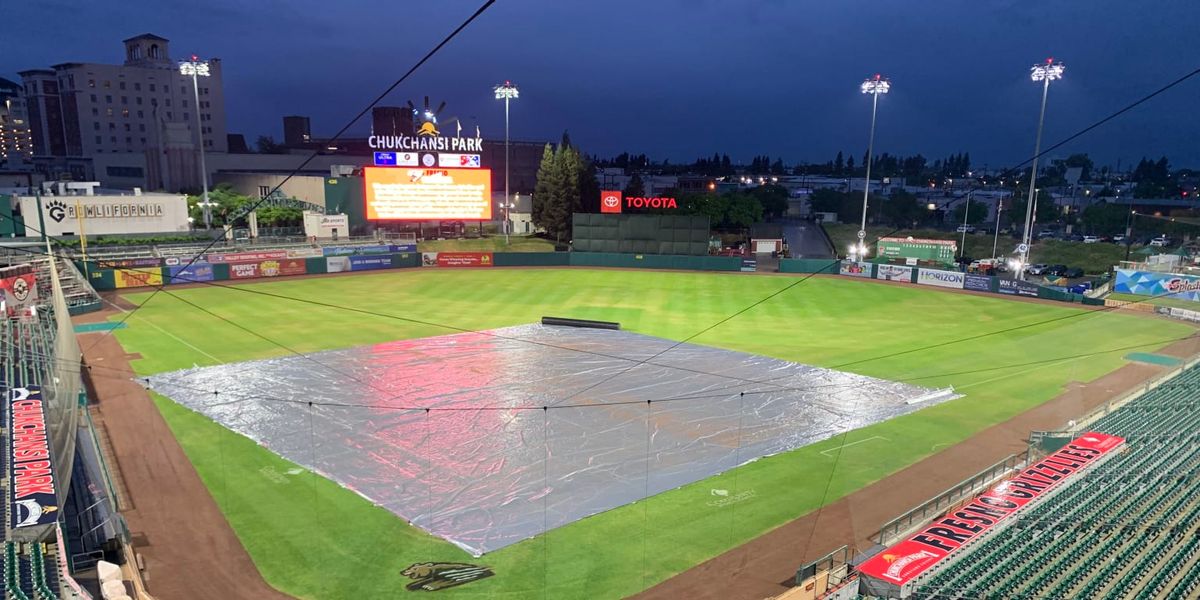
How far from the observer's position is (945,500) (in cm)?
1415

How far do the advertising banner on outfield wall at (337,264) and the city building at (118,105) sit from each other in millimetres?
56895

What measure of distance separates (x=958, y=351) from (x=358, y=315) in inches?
1114

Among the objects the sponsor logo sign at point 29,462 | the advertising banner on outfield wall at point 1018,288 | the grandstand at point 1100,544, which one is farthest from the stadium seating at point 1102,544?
the advertising banner on outfield wall at point 1018,288

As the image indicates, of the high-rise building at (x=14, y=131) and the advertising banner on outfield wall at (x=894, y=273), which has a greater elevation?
the high-rise building at (x=14, y=131)

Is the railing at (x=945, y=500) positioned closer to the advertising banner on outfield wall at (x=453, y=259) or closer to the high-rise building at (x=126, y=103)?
the advertising banner on outfield wall at (x=453, y=259)

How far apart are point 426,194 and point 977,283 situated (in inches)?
1625

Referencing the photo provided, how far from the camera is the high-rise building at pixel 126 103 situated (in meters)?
96.5

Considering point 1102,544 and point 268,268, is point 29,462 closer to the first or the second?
point 1102,544

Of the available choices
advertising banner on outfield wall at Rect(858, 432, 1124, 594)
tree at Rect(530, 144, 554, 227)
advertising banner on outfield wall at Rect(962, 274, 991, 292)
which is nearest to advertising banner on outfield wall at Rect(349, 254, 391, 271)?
tree at Rect(530, 144, 554, 227)

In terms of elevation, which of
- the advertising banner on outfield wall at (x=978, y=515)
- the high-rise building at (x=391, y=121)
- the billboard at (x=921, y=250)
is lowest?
the advertising banner on outfield wall at (x=978, y=515)

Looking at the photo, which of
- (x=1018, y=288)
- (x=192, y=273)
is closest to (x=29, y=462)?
(x=192, y=273)

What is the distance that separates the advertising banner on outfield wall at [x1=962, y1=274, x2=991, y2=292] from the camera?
44562 mm

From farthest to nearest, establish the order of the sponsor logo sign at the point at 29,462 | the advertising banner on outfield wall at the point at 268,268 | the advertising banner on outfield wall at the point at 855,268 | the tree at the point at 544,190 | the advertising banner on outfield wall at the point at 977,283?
the tree at the point at 544,190
the advertising banner on outfield wall at the point at 855,268
the advertising banner on outfield wall at the point at 268,268
the advertising banner on outfield wall at the point at 977,283
the sponsor logo sign at the point at 29,462

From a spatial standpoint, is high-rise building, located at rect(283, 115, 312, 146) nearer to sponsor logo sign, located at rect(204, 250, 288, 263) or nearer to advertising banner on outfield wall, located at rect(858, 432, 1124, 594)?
sponsor logo sign, located at rect(204, 250, 288, 263)
